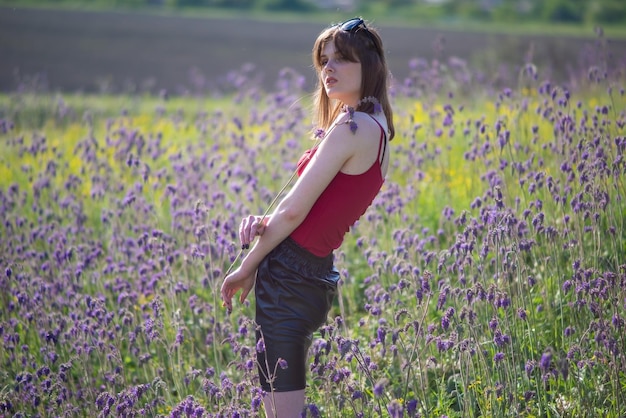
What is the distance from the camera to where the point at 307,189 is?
112 inches

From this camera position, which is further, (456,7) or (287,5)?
(456,7)

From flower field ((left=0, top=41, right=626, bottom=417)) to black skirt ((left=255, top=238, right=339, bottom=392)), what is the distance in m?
0.16

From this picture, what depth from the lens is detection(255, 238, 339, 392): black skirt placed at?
2912mm

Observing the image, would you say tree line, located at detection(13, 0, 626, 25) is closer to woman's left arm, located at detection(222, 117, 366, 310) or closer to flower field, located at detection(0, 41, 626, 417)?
flower field, located at detection(0, 41, 626, 417)

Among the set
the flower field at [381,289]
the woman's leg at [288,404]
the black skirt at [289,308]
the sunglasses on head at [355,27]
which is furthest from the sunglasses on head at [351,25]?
the woman's leg at [288,404]

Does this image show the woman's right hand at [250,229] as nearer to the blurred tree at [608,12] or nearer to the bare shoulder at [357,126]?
the bare shoulder at [357,126]

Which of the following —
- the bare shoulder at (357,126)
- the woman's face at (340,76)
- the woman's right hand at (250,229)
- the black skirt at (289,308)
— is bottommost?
the black skirt at (289,308)

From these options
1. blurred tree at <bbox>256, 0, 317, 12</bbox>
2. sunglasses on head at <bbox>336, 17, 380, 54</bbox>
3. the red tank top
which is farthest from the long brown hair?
blurred tree at <bbox>256, 0, 317, 12</bbox>

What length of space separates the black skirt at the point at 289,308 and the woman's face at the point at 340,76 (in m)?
0.59

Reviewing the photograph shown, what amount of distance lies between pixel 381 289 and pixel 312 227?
1.08m

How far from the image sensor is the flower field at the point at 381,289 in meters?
3.25

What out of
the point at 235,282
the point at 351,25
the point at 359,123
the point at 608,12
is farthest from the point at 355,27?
the point at 608,12

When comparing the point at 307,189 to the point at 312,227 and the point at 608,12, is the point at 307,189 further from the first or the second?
the point at 608,12

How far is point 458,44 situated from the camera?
18.9 metres
